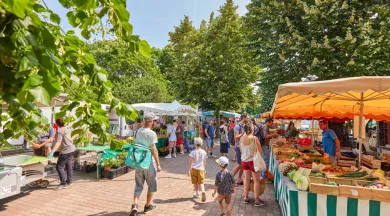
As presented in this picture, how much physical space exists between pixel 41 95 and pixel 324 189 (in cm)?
384

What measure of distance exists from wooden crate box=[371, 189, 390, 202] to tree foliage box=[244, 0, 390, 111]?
8041 millimetres

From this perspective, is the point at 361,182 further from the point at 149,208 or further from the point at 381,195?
the point at 149,208

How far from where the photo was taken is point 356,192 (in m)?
3.42

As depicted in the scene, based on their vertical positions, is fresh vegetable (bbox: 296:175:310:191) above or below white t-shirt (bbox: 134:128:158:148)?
below

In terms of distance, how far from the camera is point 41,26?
45.7 inches

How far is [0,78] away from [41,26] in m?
0.31

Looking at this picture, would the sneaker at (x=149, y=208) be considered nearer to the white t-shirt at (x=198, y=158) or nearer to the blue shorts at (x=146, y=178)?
the blue shorts at (x=146, y=178)

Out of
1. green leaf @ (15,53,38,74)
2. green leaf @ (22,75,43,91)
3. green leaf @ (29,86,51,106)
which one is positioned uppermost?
green leaf @ (15,53,38,74)

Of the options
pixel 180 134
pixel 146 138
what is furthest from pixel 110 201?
pixel 180 134

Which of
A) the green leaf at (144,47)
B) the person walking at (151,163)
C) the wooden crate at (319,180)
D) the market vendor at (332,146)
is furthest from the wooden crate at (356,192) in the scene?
the market vendor at (332,146)

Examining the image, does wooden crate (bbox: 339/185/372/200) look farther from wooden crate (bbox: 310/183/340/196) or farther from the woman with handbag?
the woman with handbag

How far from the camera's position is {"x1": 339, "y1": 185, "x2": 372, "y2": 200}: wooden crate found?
3.38 metres

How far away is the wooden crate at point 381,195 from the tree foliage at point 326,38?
8041mm

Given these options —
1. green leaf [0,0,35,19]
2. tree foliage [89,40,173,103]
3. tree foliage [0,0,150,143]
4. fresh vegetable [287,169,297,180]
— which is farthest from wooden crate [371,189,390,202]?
tree foliage [89,40,173,103]
